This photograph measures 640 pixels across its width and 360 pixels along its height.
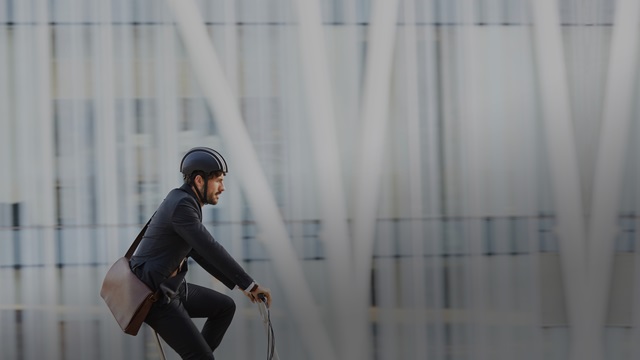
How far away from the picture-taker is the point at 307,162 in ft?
21.5

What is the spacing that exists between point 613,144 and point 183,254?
11.5 ft

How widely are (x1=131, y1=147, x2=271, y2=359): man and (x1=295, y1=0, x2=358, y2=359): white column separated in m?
1.77

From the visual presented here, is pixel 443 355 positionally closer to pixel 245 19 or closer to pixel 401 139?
pixel 401 139

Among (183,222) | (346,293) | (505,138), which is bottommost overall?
(346,293)

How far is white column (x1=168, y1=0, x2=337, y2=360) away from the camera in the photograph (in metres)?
6.44

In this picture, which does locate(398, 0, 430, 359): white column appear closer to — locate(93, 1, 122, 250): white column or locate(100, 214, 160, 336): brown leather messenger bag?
locate(93, 1, 122, 250): white column

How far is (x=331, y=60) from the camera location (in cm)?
655

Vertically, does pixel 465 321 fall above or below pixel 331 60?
below

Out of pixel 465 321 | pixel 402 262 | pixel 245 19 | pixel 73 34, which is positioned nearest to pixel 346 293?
pixel 402 262

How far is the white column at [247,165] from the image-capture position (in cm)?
644

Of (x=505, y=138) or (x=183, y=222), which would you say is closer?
(x=183, y=222)

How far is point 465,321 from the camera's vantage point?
677 centimetres

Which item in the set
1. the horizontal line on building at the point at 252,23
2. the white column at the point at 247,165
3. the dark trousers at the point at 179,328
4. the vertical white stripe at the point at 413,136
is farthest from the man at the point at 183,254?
the vertical white stripe at the point at 413,136

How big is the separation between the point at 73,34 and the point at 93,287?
1722 millimetres
